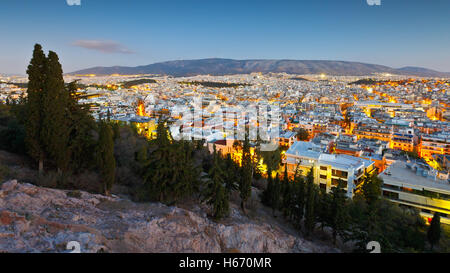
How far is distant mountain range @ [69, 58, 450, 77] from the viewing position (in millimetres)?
162375

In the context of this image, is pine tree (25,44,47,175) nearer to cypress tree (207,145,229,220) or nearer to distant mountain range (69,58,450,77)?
cypress tree (207,145,229,220)

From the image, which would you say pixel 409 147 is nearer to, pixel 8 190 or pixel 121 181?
pixel 121 181

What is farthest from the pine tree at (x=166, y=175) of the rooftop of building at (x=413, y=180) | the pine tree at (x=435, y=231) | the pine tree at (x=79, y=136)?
the rooftop of building at (x=413, y=180)

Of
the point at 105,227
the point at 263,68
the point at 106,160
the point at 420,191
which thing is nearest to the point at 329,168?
the point at 420,191

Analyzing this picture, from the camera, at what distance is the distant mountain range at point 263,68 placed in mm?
162375

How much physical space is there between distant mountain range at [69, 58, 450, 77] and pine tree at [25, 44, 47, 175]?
154 meters

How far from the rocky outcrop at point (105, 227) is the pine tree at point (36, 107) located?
8.43ft

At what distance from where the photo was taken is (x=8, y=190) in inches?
207

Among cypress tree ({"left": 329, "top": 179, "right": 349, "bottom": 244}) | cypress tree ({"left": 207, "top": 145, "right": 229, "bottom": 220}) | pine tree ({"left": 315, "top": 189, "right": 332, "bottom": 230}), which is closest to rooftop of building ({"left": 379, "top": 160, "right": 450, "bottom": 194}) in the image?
pine tree ({"left": 315, "top": 189, "right": 332, "bottom": 230})

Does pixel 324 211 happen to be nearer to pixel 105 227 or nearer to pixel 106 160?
pixel 106 160

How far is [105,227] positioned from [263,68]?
186410 millimetres

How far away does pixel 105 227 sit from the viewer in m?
5.00

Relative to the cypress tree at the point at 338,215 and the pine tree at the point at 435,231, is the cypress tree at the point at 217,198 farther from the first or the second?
the pine tree at the point at 435,231
